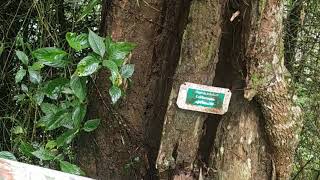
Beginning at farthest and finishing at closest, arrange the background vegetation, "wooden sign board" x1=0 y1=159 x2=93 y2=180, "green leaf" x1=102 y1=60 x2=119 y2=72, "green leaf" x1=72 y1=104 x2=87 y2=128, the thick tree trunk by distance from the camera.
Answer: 1. the background vegetation
2. the thick tree trunk
3. "green leaf" x1=72 y1=104 x2=87 y2=128
4. "green leaf" x1=102 y1=60 x2=119 y2=72
5. "wooden sign board" x1=0 y1=159 x2=93 y2=180

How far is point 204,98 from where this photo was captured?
142cm

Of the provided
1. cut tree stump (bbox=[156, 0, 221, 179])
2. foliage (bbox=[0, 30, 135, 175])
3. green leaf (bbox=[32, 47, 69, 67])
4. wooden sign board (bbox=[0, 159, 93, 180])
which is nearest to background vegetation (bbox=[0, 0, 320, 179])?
foliage (bbox=[0, 30, 135, 175])

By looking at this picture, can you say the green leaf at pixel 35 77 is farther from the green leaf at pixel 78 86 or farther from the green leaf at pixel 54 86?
the green leaf at pixel 78 86

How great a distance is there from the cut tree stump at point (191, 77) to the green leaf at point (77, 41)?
256 mm

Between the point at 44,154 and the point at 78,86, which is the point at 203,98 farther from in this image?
the point at 44,154

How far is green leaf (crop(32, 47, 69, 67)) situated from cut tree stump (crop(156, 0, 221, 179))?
12.0 inches

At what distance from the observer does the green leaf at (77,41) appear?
131 cm

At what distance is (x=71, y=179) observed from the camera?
104 centimetres

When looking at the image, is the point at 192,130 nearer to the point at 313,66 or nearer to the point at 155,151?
the point at 155,151

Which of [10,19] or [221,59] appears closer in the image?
[221,59]

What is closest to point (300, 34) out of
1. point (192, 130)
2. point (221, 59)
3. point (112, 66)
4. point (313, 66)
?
point (313, 66)

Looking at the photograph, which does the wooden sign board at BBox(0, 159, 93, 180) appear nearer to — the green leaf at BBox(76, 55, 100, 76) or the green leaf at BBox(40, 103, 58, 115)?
the green leaf at BBox(76, 55, 100, 76)

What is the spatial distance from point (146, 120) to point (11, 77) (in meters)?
0.58

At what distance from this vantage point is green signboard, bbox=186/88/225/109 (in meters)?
1.41
